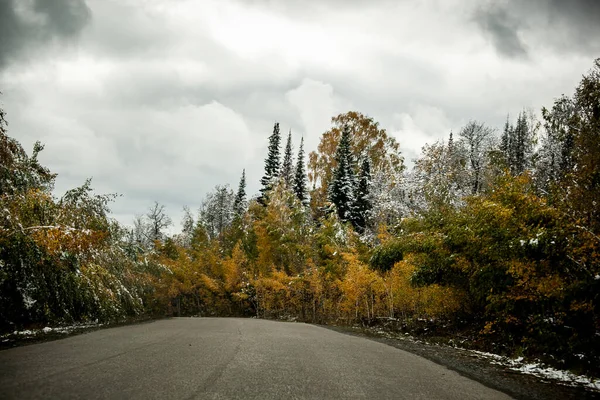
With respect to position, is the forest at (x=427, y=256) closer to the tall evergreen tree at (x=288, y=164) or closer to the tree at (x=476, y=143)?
the tree at (x=476, y=143)

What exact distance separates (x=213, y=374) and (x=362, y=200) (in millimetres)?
37921

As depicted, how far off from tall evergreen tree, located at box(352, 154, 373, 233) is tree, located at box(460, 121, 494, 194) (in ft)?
35.3

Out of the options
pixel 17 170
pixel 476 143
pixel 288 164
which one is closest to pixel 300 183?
pixel 288 164

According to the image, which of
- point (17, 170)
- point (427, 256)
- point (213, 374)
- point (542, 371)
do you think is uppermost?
point (17, 170)

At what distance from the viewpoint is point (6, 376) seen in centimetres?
447

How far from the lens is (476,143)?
114 feet

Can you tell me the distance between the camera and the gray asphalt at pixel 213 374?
4.09 metres

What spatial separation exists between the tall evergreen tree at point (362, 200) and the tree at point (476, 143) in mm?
10761

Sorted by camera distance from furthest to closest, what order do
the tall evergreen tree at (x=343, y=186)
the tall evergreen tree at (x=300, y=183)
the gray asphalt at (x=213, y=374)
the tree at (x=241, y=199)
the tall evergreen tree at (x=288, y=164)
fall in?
the tall evergreen tree at (x=288, y=164) < the tree at (x=241, y=199) < the tall evergreen tree at (x=300, y=183) < the tall evergreen tree at (x=343, y=186) < the gray asphalt at (x=213, y=374)

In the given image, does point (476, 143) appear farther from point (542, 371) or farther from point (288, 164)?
point (542, 371)

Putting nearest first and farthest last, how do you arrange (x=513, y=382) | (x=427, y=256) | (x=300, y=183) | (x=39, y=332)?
(x=513, y=382) < (x=39, y=332) < (x=427, y=256) < (x=300, y=183)

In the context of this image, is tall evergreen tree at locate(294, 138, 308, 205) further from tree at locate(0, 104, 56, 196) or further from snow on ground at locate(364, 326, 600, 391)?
snow on ground at locate(364, 326, 600, 391)

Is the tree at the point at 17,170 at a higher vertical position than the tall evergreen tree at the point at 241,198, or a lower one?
lower

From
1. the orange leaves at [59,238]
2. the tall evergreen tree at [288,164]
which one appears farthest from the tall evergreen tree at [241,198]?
the orange leaves at [59,238]
